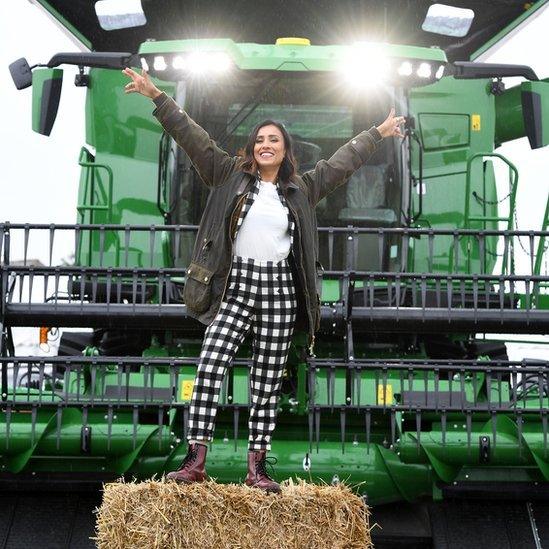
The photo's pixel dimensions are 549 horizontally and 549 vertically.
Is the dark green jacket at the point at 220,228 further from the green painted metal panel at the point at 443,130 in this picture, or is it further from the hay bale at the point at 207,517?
the green painted metal panel at the point at 443,130

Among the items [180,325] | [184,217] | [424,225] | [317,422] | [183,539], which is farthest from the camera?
[424,225]

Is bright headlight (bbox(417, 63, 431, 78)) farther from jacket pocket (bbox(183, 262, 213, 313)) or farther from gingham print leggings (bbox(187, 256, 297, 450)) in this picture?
jacket pocket (bbox(183, 262, 213, 313))

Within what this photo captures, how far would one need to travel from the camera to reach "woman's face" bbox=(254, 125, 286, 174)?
4461mm

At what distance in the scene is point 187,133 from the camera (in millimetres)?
4453

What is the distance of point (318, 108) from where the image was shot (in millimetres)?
6969

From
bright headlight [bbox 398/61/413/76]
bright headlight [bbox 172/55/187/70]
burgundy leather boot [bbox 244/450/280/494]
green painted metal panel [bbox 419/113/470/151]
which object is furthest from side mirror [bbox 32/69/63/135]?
burgundy leather boot [bbox 244/450/280/494]

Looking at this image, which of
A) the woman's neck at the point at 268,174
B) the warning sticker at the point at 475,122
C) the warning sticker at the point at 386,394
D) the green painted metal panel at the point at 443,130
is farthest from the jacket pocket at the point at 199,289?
the warning sticker at the point at 475,122

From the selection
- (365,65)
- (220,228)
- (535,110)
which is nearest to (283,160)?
(220,228)

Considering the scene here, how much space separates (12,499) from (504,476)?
8.00ft

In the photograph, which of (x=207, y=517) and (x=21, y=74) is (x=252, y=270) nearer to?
(x=207, y=517)

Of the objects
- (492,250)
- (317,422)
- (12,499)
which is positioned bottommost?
(12,499)

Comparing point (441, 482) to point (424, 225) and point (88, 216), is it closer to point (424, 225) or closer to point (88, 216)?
point (424, 225)

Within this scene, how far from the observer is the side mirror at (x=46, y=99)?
23.0ft

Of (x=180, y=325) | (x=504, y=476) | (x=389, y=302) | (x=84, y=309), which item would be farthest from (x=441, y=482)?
(x=84, y=309)
